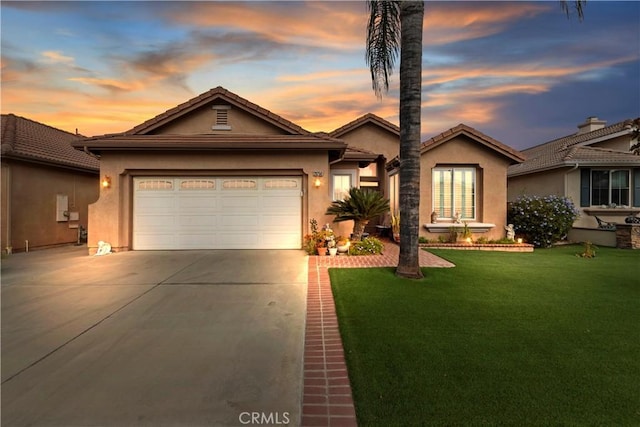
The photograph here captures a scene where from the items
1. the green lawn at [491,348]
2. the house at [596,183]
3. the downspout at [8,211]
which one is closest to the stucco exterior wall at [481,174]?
the house at [596,183]

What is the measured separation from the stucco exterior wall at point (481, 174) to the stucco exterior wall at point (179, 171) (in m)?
4.33

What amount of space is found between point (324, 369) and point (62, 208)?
14690mm

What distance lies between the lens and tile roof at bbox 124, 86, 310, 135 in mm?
11266

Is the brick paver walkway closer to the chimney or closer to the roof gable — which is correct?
the roof gable

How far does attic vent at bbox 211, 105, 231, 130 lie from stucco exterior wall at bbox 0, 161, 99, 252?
7.07 meters

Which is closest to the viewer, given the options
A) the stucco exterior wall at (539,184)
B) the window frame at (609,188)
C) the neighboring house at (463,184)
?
the neighboring house at (463,184)

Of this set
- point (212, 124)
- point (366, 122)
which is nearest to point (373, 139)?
point (366, 122)

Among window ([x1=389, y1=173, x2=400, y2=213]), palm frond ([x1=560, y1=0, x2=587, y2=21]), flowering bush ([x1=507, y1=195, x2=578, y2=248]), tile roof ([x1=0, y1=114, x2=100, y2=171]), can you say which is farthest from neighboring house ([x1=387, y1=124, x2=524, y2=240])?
tile roof ([x1=0, y1=114, x2=100, y2=171])

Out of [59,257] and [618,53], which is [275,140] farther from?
[618,53]

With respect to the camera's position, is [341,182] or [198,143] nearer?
[198,143]

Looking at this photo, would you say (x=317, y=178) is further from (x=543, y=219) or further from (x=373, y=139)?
(x=543, y=219)

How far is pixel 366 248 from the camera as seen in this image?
989 cm

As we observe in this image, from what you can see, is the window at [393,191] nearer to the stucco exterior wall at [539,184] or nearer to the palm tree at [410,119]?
the palm tree at [410,119]

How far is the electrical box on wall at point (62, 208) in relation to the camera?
13.0 m
